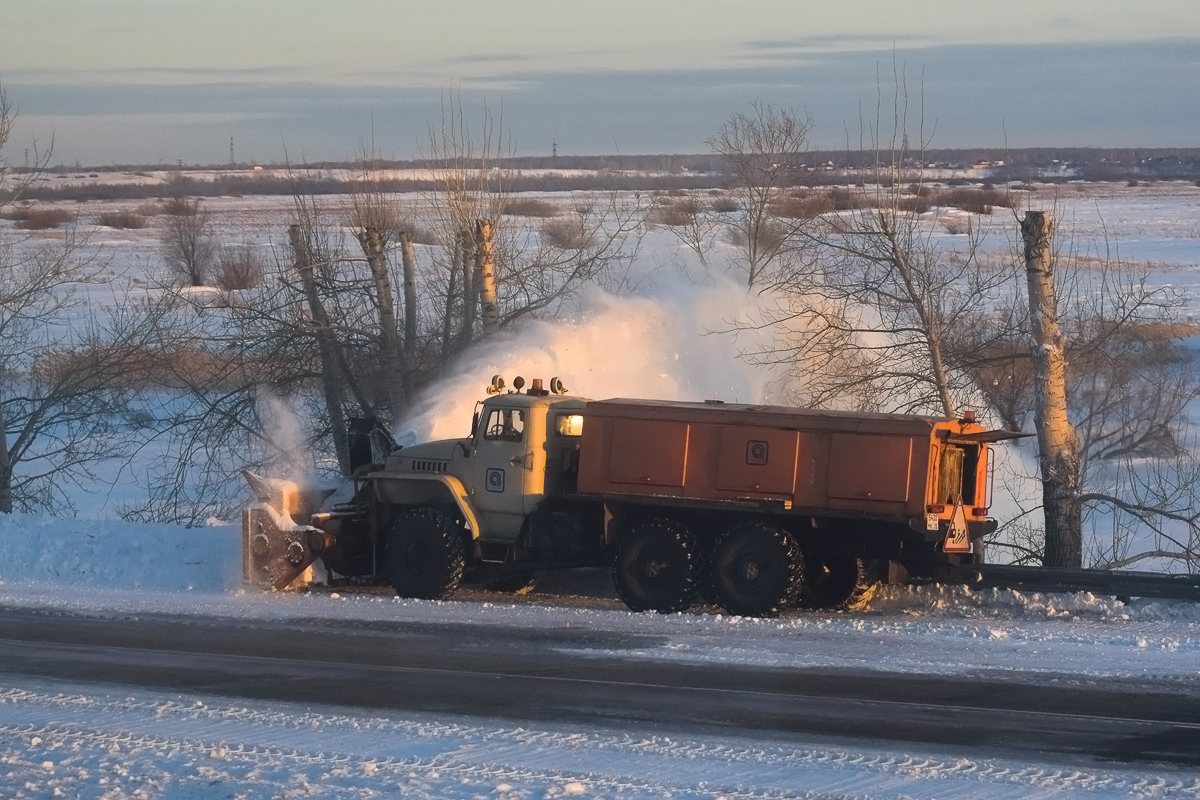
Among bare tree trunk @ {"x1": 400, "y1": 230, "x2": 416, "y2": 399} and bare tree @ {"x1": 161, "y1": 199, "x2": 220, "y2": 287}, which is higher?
bare tree @ {"x1": 161, "y1": 199, "x2": 220, "y2": 287}

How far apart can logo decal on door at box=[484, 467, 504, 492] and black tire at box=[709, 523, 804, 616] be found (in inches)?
102

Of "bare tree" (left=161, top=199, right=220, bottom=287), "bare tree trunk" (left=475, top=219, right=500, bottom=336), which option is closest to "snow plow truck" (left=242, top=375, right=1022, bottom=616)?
"bare tree trunk" (left=475, top=219, right=500, bottom=336)

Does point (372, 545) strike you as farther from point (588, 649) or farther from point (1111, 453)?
point (1111, 453)

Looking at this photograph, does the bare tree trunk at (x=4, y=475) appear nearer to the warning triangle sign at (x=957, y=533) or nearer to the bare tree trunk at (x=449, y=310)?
the bare tree trunk at (x=449, y=310)

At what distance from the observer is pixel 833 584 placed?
1480cm

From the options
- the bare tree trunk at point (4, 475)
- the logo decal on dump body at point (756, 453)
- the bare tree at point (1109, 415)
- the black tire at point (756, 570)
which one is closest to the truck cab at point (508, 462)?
the logo decal on dump body at point (756, 453)

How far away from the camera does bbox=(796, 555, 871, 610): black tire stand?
1464cm

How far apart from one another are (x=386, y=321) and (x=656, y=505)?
10.2m

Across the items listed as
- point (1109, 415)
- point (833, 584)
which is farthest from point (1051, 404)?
point (1109, 415)

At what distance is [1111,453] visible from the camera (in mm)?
21203

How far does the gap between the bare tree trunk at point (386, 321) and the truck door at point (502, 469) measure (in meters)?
7.92

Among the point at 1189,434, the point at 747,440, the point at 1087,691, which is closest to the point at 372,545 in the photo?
the point at 747,440

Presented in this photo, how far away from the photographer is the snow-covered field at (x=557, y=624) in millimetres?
7758

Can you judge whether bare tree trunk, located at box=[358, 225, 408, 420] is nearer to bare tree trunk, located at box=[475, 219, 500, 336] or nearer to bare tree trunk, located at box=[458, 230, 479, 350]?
bare tree trunk, located at box=[458, 230, 479, 350]
